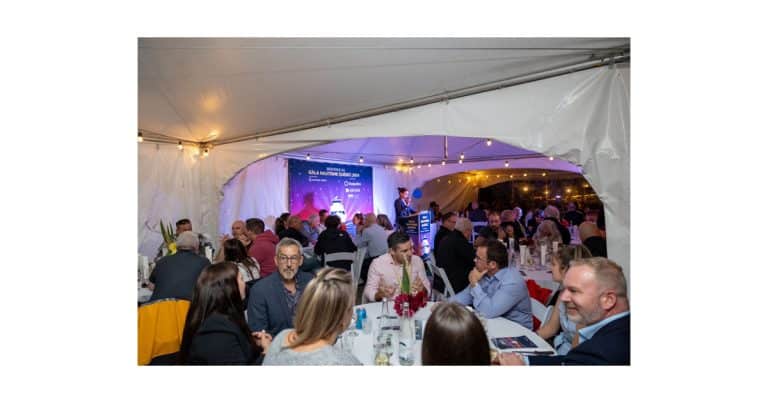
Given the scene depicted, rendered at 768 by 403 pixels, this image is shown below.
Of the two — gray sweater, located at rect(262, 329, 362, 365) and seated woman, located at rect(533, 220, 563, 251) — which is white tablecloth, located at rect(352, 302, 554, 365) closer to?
gray sweater, located at rect(262, 329, 362, 365)

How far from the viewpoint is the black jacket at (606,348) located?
142cm

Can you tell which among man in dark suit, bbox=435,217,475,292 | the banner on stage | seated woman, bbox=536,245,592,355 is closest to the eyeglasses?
seated woman, bbox=536,245,592,355

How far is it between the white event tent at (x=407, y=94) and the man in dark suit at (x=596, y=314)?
2.33ft

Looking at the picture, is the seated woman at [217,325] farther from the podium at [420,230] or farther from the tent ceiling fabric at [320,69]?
the podium at [420,230]

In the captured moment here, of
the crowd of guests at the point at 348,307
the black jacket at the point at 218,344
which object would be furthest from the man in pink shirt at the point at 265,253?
the black jacket at the point at 218,344

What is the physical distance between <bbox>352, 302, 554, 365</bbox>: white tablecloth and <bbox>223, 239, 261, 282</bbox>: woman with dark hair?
1.26 meters

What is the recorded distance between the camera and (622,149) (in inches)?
91.9

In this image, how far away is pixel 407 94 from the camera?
10.6ft

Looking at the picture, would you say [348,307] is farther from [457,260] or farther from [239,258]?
[457,260]

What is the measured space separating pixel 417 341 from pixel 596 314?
0.89m
